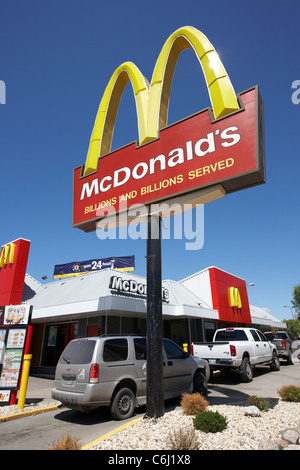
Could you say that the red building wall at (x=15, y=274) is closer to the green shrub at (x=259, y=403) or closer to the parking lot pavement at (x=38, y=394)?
the parking lot pavement at (x=38, y=394)

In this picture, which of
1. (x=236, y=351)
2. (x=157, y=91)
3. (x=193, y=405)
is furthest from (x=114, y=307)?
(x=157, y=91)

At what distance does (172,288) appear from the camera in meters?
22.1

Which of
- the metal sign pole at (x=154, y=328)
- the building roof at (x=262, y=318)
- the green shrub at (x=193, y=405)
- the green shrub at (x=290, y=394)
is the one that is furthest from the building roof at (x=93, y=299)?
the building roof at (x=262, y=318)

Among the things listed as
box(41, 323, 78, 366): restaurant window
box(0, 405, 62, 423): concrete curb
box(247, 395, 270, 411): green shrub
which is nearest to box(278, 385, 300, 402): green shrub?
box(247, 395, 270, 411): green shrub

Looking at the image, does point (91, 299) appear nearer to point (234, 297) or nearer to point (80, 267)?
point (234, 297)

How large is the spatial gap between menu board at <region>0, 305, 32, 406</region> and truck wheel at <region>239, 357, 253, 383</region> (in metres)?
8.12

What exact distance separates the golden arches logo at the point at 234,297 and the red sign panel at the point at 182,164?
20213 mm

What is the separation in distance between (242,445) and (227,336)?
922 cm

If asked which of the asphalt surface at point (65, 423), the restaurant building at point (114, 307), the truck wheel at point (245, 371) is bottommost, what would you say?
the asphalt surface at point (65, 423)

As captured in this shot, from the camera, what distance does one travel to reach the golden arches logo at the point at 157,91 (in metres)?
7.09

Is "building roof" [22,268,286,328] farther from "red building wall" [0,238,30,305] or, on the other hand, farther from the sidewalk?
the sidewalk

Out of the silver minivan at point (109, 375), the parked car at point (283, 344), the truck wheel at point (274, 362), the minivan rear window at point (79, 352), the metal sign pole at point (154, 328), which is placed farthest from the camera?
the parked car at point (283, 344)
